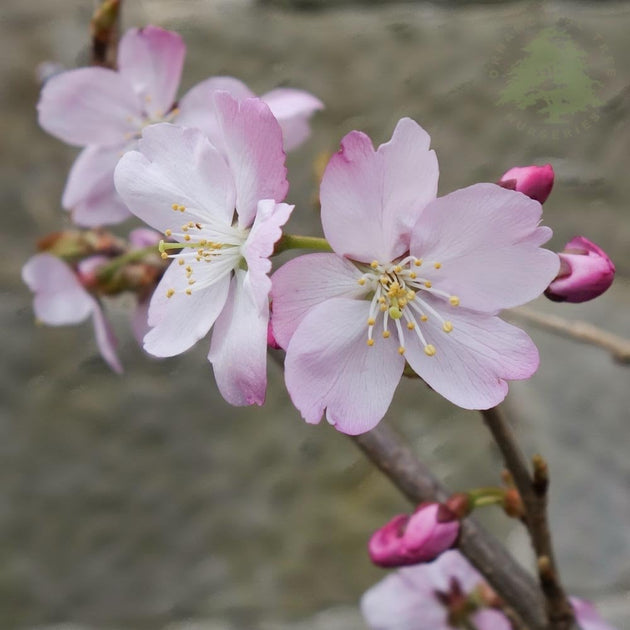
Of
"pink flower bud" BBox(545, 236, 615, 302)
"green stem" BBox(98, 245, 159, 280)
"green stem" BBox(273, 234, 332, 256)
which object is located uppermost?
"green stem" BBox(273, 234, 332, 256)

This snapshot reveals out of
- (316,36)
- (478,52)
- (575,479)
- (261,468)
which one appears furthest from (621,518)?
(316,36)

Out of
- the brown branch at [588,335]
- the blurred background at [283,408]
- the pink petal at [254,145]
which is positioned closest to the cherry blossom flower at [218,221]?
the pink petal at [254,145]

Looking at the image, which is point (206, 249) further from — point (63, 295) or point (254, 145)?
point (63, 295)

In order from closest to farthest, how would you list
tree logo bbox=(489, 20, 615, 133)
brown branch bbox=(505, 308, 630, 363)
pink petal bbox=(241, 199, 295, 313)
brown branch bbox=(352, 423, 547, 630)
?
pink petal bbox=(241, 199, 295, 313) → brown branch bbox=(352, 423, 547, 630) → brown branch bbox=(505, 308, 630, 363) → tree logo bbox=(489, 20, 615, 133)

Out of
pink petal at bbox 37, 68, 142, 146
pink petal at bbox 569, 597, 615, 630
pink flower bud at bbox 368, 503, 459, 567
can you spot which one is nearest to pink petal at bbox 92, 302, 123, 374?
pink petal at bbox 37, 68, 142, 146

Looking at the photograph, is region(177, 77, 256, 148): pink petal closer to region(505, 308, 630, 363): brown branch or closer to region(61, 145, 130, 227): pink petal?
region(61, 145, 130, 227): pink petal

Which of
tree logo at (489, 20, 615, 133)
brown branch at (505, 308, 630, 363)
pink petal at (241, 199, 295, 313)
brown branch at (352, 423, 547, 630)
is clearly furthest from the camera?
tree logo at (489, 20, 615, 133)

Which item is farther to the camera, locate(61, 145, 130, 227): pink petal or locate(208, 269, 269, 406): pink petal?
locate(61, 145, 130, 227): pink petal

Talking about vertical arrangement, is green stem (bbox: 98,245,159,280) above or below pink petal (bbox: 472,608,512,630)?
above

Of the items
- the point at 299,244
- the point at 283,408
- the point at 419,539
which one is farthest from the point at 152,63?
the point at 283,408
